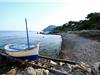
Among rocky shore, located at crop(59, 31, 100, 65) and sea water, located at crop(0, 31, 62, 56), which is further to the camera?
sea water, located at crop(0, 31, 62, 56)

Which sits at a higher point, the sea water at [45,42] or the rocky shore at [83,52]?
the rocky shore at [83,52]

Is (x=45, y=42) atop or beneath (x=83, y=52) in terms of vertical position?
beneath

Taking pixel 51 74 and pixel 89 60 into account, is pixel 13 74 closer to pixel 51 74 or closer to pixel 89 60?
pixel 51 74

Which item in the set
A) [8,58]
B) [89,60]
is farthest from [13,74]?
[89,60]

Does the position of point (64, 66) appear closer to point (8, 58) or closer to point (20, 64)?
point (20, 64)

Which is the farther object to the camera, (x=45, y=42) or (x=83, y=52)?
(x=45, y=42)

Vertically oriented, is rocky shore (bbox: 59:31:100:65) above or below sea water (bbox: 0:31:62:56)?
above

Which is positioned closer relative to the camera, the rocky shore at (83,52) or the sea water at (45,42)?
the rocky shore at (83,52)

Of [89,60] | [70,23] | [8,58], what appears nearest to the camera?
[8,58]

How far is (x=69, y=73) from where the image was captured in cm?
1642

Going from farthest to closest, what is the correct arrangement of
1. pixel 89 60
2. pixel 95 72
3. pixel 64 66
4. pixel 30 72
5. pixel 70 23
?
1. pixel 70 23
2. pixel 89 60
3. pixel 64 66
4. pixel 30 72
5. pixel 95 72

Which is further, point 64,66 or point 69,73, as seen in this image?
point 64,66

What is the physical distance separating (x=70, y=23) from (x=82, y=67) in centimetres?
10967

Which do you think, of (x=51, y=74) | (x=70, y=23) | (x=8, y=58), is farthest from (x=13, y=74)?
(x=70, y=23)
